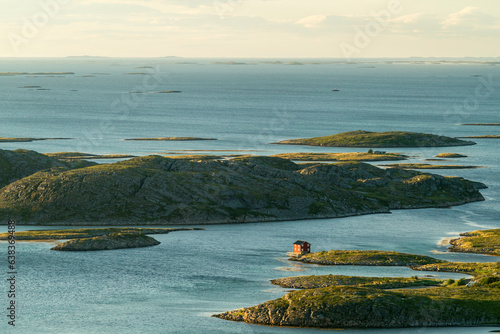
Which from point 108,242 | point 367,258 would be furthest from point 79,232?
point 367,258

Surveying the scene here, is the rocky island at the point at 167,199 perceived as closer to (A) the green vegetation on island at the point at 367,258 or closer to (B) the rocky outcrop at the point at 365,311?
(A) the green vegetation on island at the point at 367,258

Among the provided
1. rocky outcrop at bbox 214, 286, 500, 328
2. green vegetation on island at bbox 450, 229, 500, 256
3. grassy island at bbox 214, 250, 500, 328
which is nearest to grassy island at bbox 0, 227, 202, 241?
green vegetation on island at bbox 450, 229, 500, 256

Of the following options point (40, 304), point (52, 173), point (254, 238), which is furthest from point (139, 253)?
point (52, 173)

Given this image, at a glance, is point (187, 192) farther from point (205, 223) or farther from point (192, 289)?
point (192, 289)

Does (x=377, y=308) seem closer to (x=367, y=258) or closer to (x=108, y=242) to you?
(x=367, y=258)

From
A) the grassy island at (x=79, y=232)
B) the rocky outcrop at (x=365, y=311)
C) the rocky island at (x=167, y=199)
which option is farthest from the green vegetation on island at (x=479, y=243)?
the grassy island at (x=79, y=232)

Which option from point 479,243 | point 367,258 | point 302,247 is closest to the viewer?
point 367,258

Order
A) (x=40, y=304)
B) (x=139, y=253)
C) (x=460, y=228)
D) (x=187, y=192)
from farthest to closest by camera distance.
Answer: (x=187, y=192) < (x=460, y=228) < (x=139, y=253) < (x=40, y=304)
